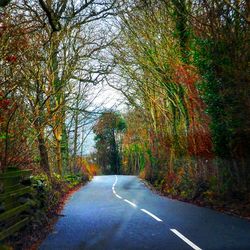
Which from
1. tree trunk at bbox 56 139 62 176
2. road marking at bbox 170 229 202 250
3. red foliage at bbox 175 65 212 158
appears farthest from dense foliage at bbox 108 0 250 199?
tree trunk at bbox 56 139 62 176

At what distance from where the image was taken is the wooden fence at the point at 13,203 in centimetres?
922

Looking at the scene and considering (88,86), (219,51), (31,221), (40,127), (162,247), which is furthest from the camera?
(88,86)

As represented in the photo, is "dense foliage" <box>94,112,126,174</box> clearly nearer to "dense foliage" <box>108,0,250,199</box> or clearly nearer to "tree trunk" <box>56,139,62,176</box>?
"dense foliage" <box>108,0,250,199</box>

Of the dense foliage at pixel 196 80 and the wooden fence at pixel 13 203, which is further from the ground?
the dense foliage at pixel 196 80

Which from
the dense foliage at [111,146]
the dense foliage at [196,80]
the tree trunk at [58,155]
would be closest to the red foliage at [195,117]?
the dense foliage at [196,80]

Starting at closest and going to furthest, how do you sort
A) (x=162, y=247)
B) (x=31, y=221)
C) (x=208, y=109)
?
(x=162, y=247) < (x=31, y=221) < (x=208, y=109)

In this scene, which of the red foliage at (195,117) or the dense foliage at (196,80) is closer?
the dense foliage at (196,80)

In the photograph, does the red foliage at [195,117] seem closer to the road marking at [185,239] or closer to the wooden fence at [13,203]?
the road marking at [185,239]

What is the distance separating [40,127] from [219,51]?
312 inches

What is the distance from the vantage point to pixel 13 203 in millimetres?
10438

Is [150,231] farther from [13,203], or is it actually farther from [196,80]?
[196,80]

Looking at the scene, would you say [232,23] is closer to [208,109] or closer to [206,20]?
[206,20]

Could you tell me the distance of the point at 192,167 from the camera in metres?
24.4

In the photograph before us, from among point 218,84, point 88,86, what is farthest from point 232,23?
point 88,86
